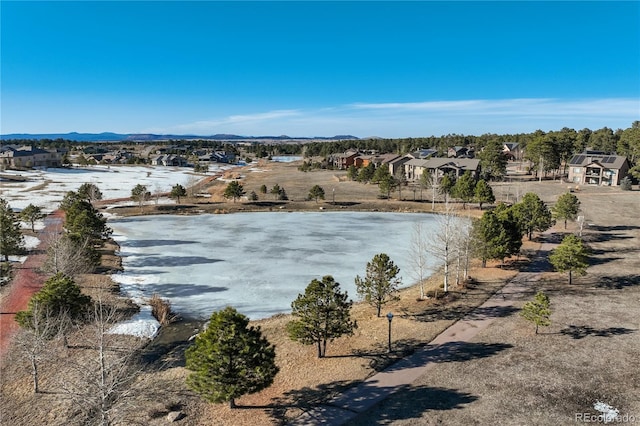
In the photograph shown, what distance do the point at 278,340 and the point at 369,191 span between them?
212 ft

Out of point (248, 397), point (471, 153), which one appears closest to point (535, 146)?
point (471, 153)

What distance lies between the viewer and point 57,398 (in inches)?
696

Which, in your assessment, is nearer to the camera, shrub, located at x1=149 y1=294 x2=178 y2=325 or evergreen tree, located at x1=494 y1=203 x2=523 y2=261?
shrub, located at x1=149 y1=294 x2=178 y2=325

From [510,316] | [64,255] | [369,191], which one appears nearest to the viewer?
[510,316]

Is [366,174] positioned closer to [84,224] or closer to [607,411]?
[84,224]

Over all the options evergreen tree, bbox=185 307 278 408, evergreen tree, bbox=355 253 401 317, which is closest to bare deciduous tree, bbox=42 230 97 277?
evergreen tree, bbox=185 307 278 408

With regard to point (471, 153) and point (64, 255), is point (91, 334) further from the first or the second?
point (471, 153)

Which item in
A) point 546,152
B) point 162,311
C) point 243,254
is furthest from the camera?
point 546,152

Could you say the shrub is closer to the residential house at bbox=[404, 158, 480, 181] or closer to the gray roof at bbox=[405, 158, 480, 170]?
the residential house at bbox=[404, 158, 480, 181]

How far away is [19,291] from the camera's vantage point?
29172 mm

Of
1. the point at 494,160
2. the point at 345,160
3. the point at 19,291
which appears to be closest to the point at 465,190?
the point at 494,160

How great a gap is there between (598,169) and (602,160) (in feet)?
9.07

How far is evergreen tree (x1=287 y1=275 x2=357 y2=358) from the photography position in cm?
2078

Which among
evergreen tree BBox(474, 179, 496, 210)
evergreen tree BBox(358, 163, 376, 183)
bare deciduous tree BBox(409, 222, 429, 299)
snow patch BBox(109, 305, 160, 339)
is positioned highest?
evergreen tree BBox(358, 163, 376, 183)
